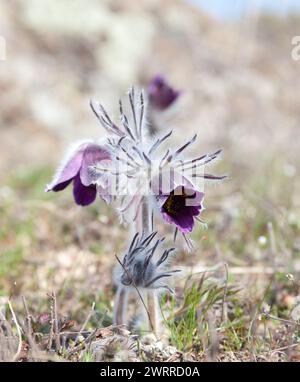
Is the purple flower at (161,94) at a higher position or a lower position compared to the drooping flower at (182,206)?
higher

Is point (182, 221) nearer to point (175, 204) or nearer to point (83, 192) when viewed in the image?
point (175, 204)

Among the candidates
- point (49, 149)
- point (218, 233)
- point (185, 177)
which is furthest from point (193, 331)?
point (49, 149)

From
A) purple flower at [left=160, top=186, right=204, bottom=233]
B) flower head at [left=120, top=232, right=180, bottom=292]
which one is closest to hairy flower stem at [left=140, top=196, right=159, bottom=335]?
flower head at [left=120, top=232, right=180, bottom=292]

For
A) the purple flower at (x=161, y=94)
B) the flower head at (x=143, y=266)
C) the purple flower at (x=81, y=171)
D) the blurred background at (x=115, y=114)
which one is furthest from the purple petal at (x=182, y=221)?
the purple flower at (x=161, y=94)

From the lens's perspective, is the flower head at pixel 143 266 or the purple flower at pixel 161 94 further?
the purple flower at pixel 161 94

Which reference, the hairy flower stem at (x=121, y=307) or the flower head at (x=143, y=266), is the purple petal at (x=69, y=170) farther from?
the hairy flower stem at (x=121, y=307)

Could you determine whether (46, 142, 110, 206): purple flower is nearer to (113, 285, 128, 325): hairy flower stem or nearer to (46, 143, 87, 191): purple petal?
(46, 143, 87, 191): purple petal
